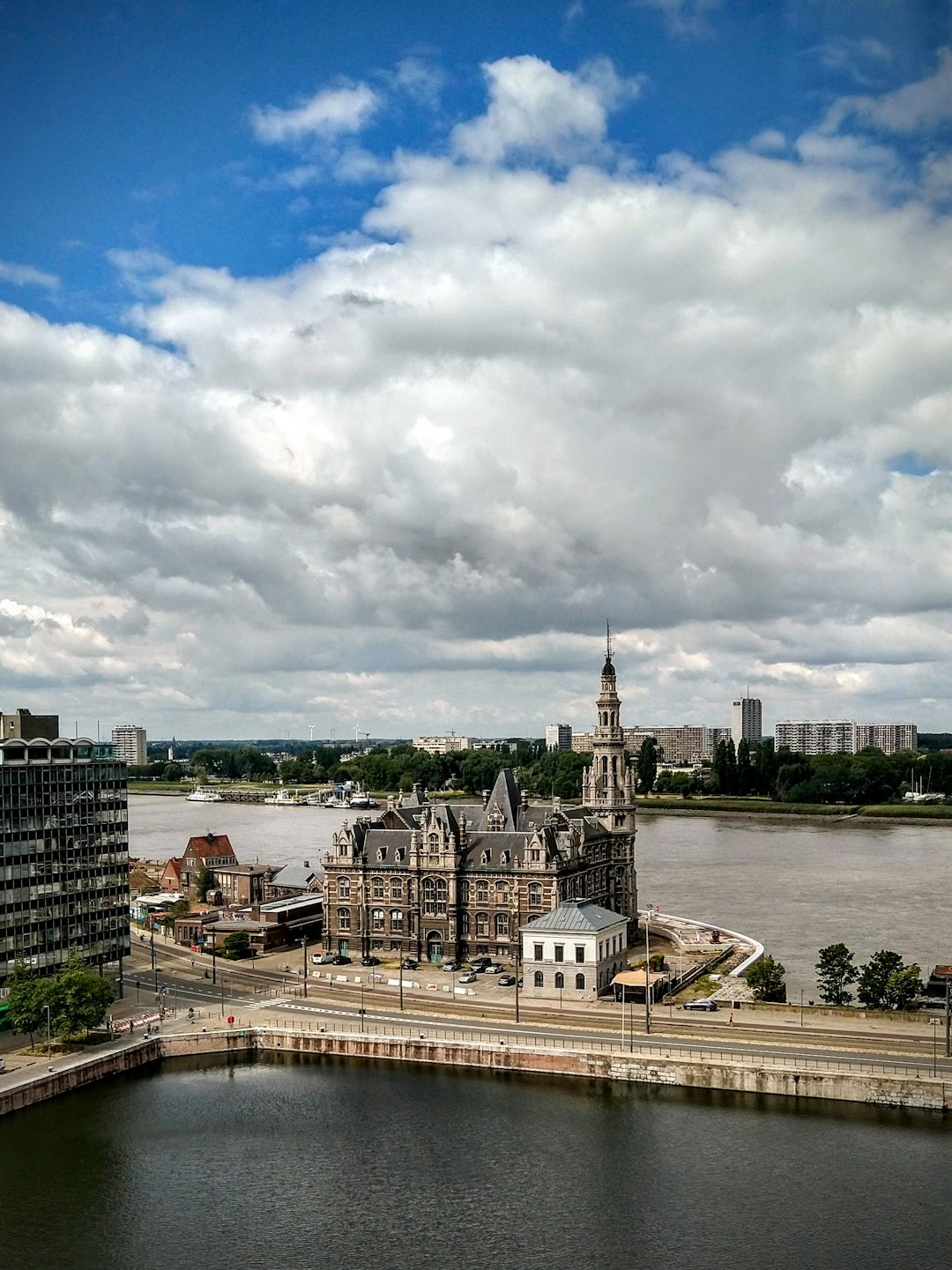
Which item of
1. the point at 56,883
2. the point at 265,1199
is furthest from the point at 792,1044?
the point at 56,883

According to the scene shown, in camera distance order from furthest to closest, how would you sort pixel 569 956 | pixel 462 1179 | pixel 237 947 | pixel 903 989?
1. pixel 237 947
2. pixel 569 956
3. pixel 903 989
4. pixel 462 1179

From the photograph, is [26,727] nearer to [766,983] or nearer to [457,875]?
[457,875]

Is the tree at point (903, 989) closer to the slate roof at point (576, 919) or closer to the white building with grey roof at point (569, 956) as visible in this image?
the white building with grey roof at point (569, 956)

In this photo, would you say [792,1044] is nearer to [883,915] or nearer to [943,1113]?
[943,1113]

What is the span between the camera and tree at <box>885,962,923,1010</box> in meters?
74.0

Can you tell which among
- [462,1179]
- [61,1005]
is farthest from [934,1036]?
[61,1005]

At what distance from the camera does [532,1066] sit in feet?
222

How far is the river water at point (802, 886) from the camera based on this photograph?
101 m

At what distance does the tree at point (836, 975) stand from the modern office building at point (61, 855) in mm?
47883

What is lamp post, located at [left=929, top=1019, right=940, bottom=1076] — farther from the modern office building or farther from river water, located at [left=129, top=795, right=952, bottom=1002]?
the modern office building

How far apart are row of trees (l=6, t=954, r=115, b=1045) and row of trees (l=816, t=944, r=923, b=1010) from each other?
145ft

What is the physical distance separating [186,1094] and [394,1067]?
11.4 meters

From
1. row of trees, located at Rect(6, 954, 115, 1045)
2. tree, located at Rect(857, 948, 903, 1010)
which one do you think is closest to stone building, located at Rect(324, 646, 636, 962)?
tree, located at Rect(857, 948, 903, 1010)

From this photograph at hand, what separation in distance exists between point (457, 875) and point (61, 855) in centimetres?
2799
